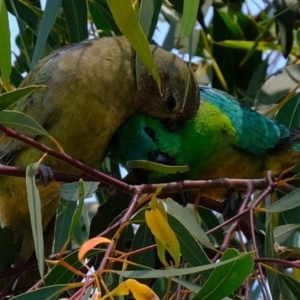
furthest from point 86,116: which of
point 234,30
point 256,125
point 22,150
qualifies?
point 234,30

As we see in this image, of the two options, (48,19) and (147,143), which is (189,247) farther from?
(147,143)

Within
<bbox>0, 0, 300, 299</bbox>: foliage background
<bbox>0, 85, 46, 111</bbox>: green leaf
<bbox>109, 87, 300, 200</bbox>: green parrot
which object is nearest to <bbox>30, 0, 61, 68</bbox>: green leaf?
<bbox>0, 0, 300, 299</bbox>: foliage background

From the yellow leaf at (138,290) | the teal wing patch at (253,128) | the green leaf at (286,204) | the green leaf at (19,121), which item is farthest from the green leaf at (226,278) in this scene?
the teal wing patch at (253,128)

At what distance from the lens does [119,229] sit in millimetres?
1269

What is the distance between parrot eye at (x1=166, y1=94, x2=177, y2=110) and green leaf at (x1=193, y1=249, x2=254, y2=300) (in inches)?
44.2

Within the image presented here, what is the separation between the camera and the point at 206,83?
2.77 metres

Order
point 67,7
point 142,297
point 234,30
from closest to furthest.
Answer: point 142,297 < point 67,7 < point 234,30

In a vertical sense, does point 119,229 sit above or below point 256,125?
above

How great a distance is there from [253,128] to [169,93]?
0.29m

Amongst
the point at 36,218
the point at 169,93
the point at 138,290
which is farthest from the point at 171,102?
the point at 138,290

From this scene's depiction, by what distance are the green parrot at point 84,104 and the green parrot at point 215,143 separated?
0.04 m

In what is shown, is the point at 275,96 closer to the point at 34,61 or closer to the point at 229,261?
the point at 34,61

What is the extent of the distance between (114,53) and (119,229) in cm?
109

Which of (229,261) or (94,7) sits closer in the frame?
(229,261)
